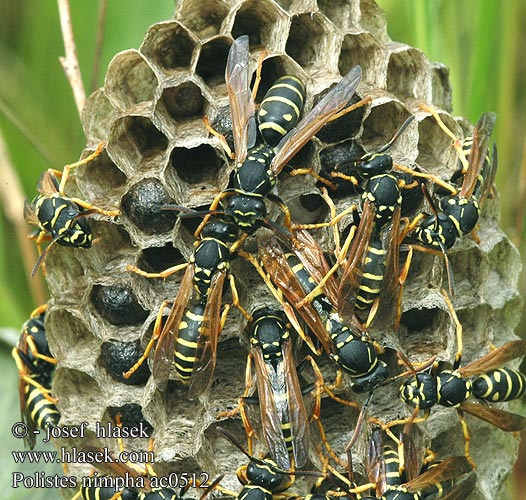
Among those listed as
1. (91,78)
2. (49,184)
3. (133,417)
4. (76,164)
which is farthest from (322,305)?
(91,78)

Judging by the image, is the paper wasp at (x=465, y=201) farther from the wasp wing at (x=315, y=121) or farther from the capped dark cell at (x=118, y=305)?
the capped dark cell at (x=118, y=305)

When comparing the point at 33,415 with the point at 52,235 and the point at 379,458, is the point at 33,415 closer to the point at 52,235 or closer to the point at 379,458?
the point at 52,235

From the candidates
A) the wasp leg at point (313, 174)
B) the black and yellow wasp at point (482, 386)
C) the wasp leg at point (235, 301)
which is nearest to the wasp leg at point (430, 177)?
the wasp leg at point (313, 174)

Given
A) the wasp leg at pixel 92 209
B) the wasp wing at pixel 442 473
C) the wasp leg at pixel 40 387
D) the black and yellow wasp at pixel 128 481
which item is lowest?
the black and yellow wasp at pixel 128 481

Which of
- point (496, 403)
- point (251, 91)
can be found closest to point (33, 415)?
point (251, 91)

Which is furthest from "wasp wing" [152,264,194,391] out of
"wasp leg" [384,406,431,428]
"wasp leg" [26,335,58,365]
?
"wasp leg" [384,406,431,428]

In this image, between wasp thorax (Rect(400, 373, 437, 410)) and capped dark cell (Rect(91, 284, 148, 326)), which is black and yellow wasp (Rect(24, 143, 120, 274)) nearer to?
capped dark cell (Rect(91, 284, 148, 326))

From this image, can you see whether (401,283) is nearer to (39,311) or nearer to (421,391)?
(421,391)

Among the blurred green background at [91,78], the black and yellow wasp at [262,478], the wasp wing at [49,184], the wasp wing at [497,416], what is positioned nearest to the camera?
the black and yellow wasp at [262,478]
